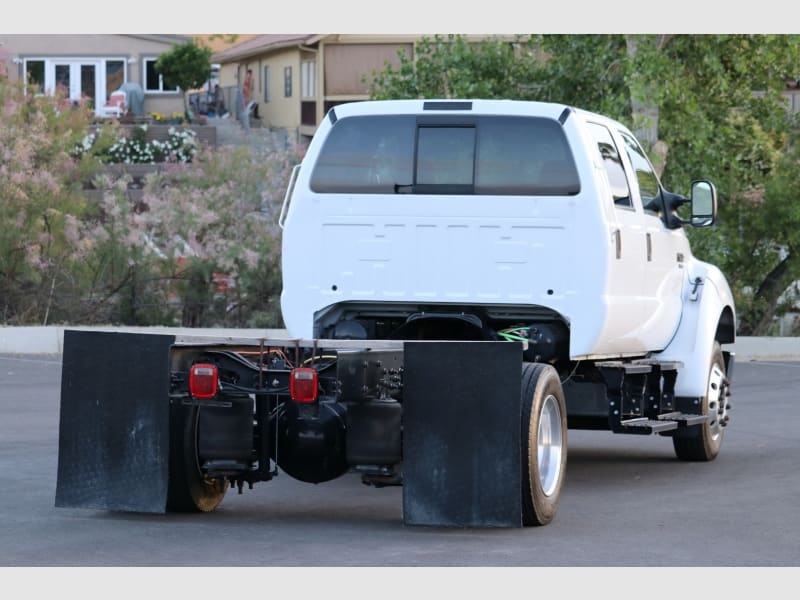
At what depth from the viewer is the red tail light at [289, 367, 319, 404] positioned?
9492 millimetres

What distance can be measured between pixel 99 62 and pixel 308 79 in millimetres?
10061

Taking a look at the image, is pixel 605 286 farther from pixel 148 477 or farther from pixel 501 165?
pixel 148 477

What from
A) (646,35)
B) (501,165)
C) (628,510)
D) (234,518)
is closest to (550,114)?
(501,165)

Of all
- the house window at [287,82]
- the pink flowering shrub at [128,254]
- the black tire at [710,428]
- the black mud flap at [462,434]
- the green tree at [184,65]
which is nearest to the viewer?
the black mud flap at [462,434]

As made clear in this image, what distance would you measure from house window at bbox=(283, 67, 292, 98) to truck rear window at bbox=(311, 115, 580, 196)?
42042 mm

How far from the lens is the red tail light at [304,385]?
9.49 meters

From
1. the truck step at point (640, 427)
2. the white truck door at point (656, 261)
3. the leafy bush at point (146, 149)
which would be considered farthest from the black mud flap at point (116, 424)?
the leafy bush at point (146, 149)

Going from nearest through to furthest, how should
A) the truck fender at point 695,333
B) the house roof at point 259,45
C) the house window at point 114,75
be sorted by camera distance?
1. the truck fender at point 695,333
2. the house roof at point 259,45
3. the house window at point 114,75

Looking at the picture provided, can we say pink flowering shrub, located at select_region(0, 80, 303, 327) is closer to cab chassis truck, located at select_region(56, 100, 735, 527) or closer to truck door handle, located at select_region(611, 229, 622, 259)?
cab chassis truck, located at select_region(56, 100, 735, 527)

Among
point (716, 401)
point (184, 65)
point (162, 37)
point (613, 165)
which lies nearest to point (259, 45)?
point (184, 65)

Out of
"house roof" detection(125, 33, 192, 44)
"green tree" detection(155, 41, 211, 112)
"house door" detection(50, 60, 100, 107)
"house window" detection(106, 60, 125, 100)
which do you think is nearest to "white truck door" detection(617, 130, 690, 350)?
"green tree" detection(155, 41, 211, 112)

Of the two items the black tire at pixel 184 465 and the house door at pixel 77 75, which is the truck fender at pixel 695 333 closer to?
the black tire at pixel 184 465

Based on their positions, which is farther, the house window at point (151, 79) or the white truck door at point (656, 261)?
the house window at point (151, 79)

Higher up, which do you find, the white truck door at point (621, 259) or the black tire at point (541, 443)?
the white truck door at point (621, 259)
